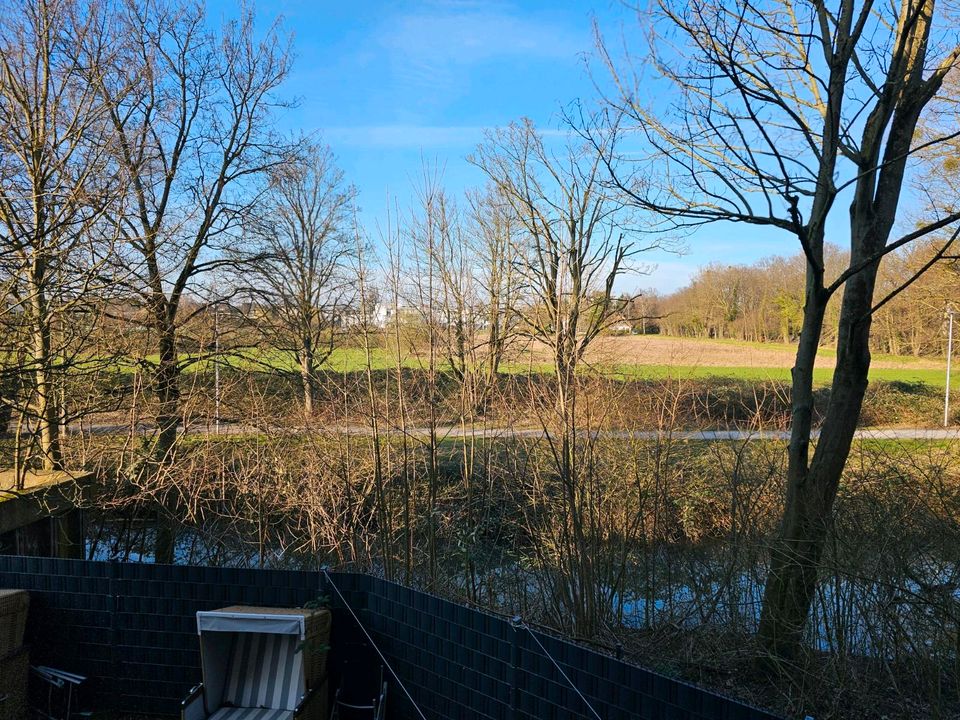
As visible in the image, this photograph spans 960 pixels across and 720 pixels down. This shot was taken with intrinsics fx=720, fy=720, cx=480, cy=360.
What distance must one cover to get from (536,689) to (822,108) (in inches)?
196

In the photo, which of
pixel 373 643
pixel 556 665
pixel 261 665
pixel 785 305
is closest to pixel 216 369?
pixel 261 665

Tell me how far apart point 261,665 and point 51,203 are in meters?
4.59

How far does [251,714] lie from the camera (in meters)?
4.68

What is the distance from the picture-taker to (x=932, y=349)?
19.1 metres

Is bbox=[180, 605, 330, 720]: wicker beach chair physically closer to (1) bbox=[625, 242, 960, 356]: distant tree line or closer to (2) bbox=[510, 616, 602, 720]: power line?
(2) bbox=[510, 616, 602, 720]: power line

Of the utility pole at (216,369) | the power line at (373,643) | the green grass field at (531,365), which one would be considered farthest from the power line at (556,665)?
the utility pole at (216,369)

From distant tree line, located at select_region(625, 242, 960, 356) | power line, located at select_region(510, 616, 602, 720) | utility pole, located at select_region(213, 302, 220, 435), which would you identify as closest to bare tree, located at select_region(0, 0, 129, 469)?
utility pole, located at select_region(213, 302, 220, 435)

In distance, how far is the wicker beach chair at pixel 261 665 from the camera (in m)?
4.37

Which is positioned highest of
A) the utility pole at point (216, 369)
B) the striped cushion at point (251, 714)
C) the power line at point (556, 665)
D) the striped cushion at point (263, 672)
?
the utility pole at point (216, 369)

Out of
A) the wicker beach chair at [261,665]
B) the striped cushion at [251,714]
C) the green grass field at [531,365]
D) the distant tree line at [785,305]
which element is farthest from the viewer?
the distant tree line at [785,305]

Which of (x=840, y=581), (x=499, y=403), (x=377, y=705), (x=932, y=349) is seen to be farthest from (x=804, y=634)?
(x=932, y=349)

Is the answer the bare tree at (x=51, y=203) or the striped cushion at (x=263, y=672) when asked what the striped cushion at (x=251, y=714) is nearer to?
the striped cushion at (x=263, y=672)

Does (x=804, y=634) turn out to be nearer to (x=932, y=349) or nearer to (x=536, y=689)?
(x=536, y=689)

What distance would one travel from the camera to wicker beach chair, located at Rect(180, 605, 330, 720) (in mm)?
4371
